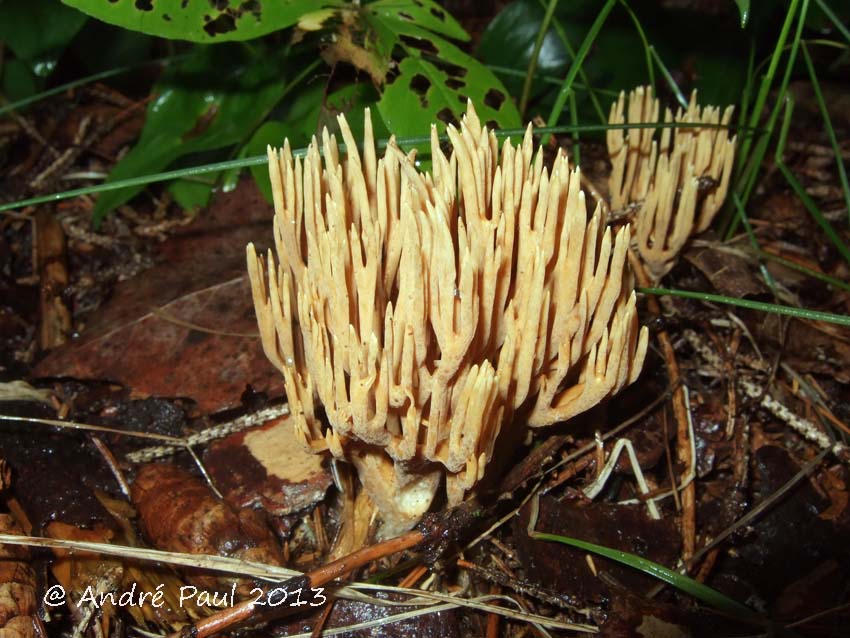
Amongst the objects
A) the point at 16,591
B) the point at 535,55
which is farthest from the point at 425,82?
the point at 16,591

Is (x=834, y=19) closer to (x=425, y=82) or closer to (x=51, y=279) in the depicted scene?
(x=425, y=82)

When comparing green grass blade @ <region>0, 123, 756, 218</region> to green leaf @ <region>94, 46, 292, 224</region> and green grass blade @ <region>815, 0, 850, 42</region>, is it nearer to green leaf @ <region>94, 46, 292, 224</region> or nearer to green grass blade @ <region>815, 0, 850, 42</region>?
green leaf @ <region>94, 46, 292, 224</region>

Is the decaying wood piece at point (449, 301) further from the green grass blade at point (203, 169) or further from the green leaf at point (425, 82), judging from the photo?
the green leaf at point (425, 82)

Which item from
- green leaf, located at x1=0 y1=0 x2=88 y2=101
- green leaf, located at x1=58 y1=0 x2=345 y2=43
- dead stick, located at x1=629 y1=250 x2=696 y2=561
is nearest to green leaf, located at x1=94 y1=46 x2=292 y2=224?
green leaf, located at x1=0 y1=0 x2=88 y2=101

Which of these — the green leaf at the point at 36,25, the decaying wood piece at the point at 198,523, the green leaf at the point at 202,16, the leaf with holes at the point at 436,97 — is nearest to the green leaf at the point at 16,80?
the green leaf at the point at 36,25

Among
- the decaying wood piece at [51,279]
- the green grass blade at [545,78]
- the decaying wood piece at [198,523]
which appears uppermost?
the green grass blade at [545,78]

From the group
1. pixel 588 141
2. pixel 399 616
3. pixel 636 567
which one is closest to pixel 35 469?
pixel 399 616
